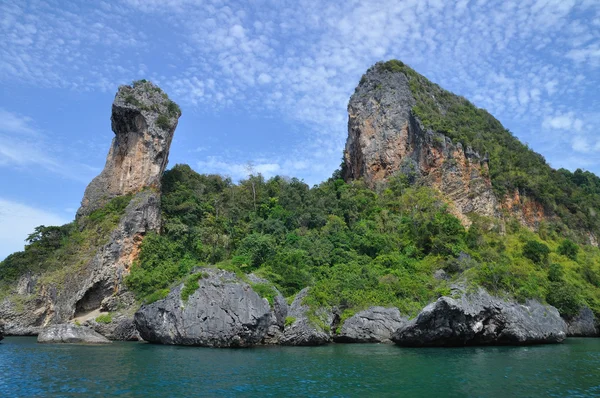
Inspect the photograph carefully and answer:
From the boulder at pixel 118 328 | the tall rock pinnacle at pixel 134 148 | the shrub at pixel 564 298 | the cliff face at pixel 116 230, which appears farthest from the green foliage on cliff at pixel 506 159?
the boulder at pixel 118 328

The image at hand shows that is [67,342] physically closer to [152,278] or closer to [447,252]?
[152,278]

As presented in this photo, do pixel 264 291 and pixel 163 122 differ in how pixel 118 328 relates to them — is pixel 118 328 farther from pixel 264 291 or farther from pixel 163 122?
pixel 163 122

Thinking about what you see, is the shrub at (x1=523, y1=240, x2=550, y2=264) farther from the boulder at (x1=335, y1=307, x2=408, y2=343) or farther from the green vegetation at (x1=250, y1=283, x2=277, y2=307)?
the green vegetation at (x1=250, y1=283, x2=277, y2=307)

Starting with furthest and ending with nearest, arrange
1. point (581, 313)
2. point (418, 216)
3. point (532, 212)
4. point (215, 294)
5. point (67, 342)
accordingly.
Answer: point (532, 212)
point (418, 216)
point (581, 313)
point (67, 342)
point (215, 294)

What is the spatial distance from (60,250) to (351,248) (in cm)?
2761

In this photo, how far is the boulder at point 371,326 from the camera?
94.3ft

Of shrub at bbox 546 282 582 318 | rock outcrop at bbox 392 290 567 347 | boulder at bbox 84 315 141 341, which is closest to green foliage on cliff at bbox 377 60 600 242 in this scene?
shrub at bbox 546 282 582 318

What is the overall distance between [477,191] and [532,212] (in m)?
10.1

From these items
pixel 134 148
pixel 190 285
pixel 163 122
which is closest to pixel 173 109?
pixel 163 122

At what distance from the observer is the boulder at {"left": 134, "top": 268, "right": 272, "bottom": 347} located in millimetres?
26781

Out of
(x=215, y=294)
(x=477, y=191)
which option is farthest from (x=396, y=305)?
(x=477, y=191)

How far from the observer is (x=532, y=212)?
54.6 m

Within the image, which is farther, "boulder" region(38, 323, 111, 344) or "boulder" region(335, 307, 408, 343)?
"boulder" region(38, 323, 111, 344)

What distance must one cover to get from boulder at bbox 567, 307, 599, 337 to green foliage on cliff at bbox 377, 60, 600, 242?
19.5 m
